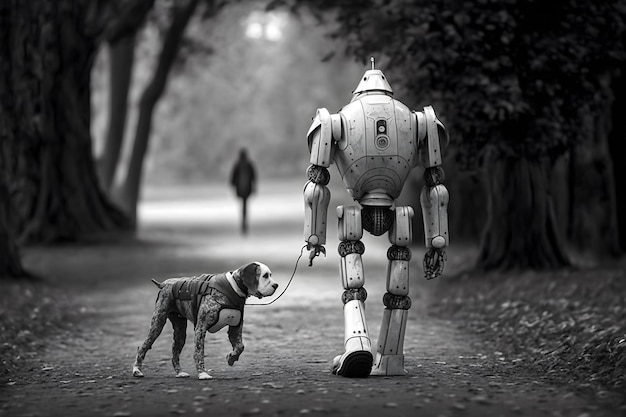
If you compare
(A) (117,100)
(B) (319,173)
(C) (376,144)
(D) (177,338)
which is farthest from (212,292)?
(A) (117,100)

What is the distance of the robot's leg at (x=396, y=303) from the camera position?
7969 millimetres

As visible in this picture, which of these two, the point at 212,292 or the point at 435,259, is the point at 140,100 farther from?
the point at 212,292

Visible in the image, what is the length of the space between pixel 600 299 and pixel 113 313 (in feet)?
18.8

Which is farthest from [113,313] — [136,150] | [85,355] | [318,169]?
[136,150]

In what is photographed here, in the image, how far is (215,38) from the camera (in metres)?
34.1

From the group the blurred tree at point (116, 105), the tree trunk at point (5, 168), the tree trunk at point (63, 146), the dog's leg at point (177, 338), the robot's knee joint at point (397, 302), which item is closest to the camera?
the dog's leg at point (177, 338)

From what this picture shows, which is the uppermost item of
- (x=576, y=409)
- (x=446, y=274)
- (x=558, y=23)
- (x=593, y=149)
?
(x=558, y=23)

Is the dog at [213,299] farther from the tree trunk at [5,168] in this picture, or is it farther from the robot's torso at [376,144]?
the tree trunk at [5,168]

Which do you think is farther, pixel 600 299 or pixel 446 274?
pixel 446 274

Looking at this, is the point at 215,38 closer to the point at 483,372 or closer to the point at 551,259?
the point at 551,259

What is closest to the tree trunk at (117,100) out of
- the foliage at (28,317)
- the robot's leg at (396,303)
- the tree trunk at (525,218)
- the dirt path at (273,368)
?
the dirt path at (273,368)

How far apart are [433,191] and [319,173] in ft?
2.93

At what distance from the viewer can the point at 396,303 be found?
26.5 feet

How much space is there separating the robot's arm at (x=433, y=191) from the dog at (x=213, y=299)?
55.0 inches
